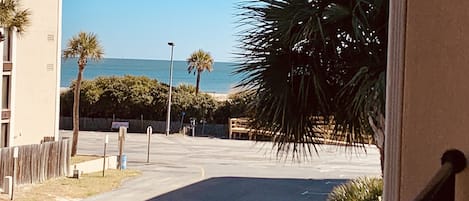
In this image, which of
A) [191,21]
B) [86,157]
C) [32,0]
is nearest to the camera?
[32,0]

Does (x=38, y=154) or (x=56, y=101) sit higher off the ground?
(x=56, y=101)

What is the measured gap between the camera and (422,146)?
1.33 metres

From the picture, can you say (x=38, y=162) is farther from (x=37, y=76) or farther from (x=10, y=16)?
(x=10, y=16)

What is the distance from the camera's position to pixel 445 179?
1174mm

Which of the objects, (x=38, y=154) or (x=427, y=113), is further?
(x=38, y=154)

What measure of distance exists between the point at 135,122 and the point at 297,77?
95.9 feet

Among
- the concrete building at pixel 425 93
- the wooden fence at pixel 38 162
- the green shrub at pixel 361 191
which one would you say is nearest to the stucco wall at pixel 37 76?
the wooden fence at pixel 38 162

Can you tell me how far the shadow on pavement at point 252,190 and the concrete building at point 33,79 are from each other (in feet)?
17.2

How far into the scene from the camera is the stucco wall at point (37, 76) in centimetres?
1847

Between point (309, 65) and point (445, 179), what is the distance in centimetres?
241

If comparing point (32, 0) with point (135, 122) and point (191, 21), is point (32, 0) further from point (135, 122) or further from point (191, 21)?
point (191, 21)

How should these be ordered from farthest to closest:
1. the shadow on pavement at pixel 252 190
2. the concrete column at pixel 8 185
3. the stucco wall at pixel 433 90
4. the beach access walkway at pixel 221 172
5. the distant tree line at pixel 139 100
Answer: the distant tree line at pixel 139 100 → the beach access walkway at pixel 221 172 → the shadow on pavement at pixel 252 190 → the concrete column at pixel 8 185 → the stucco wall at pixel 433 90

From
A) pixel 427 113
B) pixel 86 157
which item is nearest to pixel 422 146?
pixel 427 113

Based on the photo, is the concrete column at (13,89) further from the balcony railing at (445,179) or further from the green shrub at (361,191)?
the balcony railing at (445,179)
